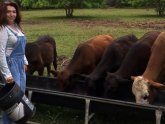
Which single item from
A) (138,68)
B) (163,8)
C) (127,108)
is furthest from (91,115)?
(163,8)

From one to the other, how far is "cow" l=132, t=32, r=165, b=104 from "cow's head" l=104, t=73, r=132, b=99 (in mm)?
404

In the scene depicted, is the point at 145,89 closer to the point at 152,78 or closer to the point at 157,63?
the point at 152,78

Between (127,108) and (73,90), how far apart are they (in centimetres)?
241

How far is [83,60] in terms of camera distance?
33.5 feet

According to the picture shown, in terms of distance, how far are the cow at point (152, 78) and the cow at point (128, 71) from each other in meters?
0.37

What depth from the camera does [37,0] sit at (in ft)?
136

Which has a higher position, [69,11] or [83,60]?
[83,60]

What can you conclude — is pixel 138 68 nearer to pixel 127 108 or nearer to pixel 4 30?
pixel 127 108

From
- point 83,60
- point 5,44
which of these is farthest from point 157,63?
point 5,44

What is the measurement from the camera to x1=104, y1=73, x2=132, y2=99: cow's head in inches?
330

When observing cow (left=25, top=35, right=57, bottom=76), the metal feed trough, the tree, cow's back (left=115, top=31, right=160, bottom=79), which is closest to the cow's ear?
the metal feed trough

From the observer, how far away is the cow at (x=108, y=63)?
890cm

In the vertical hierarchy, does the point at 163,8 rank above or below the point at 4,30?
below

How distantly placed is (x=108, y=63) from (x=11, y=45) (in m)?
3.40
